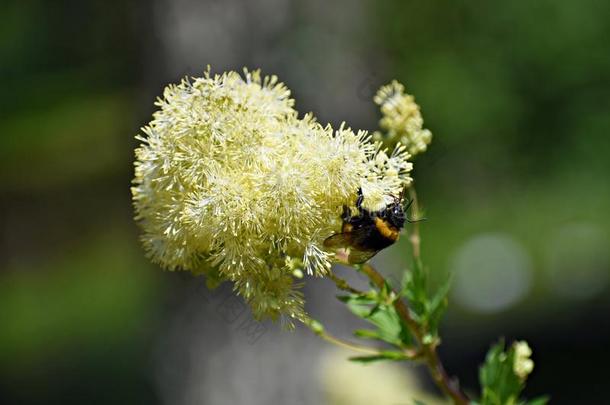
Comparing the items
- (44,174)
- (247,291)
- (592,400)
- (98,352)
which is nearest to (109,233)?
(44,174)

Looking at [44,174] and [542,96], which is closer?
[542,96]

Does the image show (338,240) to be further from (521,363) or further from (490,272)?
(490,272)

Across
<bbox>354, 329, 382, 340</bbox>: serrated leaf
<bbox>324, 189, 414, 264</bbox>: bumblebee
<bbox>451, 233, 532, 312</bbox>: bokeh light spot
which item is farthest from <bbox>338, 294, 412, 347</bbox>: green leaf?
<bbox>451, 233, 532, 312</bbox>: bokeh light spot

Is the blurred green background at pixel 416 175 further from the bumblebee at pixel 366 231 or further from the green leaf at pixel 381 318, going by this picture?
the bumblebee at pixel 366 231

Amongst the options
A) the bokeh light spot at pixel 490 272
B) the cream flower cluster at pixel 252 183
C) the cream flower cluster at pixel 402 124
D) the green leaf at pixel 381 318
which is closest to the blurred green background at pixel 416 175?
the bokeh light spot at pixel 490 272

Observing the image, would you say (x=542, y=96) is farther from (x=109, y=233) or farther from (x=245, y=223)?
(x=245, y=223)

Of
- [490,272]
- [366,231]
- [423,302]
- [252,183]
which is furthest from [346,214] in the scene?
[490,272]

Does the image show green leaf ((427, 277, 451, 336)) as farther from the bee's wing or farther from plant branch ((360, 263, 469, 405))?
the bee's wing
